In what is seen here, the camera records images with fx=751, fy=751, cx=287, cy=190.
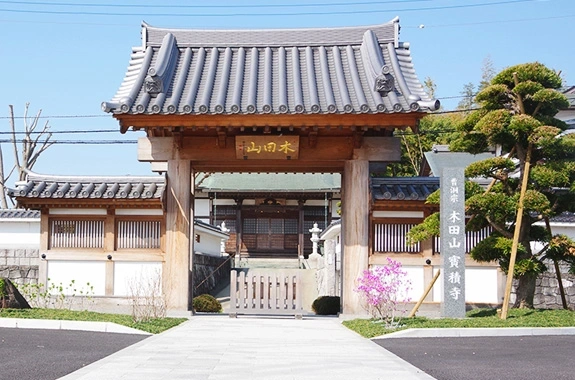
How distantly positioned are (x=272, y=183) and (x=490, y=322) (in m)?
25.7

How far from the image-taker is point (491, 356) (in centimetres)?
898

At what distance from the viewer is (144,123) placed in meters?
14.5

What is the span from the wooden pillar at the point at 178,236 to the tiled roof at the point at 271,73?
1.54 meters

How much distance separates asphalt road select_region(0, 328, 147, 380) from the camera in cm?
730

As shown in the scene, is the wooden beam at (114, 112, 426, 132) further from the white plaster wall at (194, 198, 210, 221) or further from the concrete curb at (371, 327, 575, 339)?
the white plaster wall at (194, 198, 210, 221)

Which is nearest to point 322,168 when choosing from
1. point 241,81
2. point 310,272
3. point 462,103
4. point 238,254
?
point 241,81

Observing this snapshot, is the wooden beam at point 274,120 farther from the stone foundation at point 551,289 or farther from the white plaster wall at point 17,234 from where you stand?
the white plaster wall at point 17,234

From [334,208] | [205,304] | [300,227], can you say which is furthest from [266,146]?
[300,227]

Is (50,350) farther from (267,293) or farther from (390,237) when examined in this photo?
(390,237)

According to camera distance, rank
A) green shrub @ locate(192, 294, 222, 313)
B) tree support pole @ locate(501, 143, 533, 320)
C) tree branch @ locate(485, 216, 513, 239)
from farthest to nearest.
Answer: green shrub @ locate(192, 294, 222, 313)
tree branch @ locate(485, 216, 513, 239)
tree support pole @ locate(501, 143, 533, 320)

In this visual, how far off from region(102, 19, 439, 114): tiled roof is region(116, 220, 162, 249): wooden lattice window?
2.84m

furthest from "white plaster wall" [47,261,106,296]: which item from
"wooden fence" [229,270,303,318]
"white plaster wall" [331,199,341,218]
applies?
"white plaster wall" [331,199,341,218]

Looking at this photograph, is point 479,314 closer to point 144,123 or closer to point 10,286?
point 144,123

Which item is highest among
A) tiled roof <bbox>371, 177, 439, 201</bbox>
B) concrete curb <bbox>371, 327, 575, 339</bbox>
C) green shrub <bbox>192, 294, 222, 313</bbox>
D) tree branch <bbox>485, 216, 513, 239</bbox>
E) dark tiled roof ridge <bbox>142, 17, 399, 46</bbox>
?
dark tiled roof ridge <bbox>142, 17, 399, 46</bbox>
